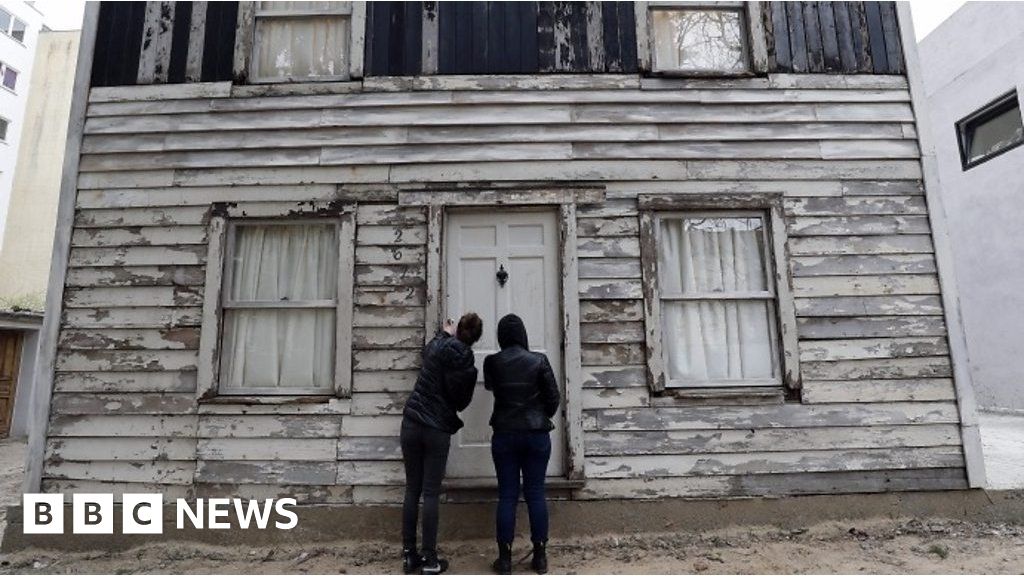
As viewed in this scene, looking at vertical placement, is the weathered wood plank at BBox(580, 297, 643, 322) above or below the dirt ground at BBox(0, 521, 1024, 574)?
above

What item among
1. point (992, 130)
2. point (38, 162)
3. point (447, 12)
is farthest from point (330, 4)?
point (38, 162)

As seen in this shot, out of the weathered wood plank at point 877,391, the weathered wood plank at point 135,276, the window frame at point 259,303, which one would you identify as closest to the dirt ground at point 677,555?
the weathered wood plank at point 877,391

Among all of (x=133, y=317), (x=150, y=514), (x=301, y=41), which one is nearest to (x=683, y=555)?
(x=150, y=514)

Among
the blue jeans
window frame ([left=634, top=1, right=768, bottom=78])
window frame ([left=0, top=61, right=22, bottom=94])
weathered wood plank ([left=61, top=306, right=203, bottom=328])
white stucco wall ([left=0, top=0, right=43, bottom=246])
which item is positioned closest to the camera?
the blue jeans

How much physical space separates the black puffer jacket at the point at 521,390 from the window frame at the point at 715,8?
295 cm

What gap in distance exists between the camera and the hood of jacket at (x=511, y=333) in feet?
13.0

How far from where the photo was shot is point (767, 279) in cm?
485

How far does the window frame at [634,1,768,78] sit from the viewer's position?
16.7 ft

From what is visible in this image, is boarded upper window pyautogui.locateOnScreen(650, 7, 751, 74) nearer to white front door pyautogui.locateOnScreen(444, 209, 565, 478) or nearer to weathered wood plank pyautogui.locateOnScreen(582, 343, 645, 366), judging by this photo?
white front door pyautogui.locateOnScreen(444, 209, 565, 478)

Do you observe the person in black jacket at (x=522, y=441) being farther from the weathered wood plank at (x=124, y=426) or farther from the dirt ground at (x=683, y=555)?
the weathered wood plank at (x=124, y=426)

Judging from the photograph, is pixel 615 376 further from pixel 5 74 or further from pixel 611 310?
pixel 5 74

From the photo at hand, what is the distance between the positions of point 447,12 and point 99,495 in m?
5.04

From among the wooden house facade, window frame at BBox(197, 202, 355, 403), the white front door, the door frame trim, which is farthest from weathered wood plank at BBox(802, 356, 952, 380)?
window frame at BBox(197, 202, 355, 403)

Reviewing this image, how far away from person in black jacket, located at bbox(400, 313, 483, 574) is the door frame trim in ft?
2.38
